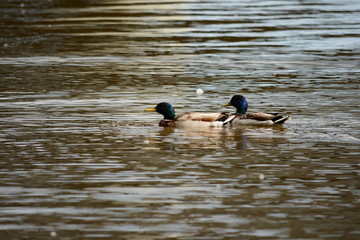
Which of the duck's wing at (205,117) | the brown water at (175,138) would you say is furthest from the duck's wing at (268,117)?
the duck's wing at (205,117)

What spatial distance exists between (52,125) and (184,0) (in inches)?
1293

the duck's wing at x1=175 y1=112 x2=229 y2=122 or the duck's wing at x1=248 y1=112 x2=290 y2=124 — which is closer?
the duck's wing at x1=248 y1=112 x2=290 y2=124

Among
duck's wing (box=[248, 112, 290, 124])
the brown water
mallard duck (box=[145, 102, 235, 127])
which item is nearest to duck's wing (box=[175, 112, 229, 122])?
mallard duck (box=[145, 102, 235, 127])

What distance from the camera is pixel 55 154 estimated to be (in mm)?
13898

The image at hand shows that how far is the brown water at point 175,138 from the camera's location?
10.3 m

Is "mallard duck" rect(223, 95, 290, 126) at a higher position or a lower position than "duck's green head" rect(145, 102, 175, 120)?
lower

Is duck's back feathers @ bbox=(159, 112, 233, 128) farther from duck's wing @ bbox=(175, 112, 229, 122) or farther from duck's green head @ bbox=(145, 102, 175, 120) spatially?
duck's green head @ bbox=(145, 102, 175, 120)

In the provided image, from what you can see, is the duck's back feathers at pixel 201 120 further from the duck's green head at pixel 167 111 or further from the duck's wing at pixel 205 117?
the duck's green head at pixel 167 111

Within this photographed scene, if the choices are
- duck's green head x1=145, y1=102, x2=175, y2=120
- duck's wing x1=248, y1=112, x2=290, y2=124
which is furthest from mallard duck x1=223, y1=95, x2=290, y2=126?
duck's green head x1=145, y1=102, x2=175, y2=120

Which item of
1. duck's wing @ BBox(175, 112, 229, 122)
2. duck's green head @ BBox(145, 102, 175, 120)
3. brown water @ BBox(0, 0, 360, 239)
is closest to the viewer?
brown water @ BBox(0, 0, 360, 239)

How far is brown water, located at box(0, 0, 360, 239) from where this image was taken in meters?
10.3

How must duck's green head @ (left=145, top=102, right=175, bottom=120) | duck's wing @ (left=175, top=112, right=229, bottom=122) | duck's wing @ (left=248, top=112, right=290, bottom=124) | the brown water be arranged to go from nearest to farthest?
1. the brown water
2. duck's wing @ (left=248, top=112, right=290, bottom=124)
3. duck's wing @ (left=175, top=112, right=229, bottom=122)
4. duck's green head @ (left=145, top=102, right=175, bottom=120)

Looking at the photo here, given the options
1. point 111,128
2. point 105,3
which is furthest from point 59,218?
point 105,3

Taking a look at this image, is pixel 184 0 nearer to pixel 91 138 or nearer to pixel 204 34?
pixel 204 34
